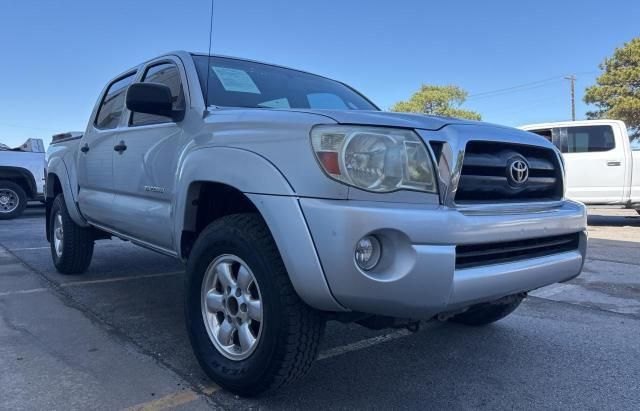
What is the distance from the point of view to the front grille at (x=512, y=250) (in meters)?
2.20

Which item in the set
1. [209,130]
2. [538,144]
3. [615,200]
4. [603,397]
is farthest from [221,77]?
[615,200]

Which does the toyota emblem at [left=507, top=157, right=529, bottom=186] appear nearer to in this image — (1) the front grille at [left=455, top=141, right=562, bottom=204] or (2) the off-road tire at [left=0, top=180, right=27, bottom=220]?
(1) the front grille at [left=455, top=141, right=562, bottom=204]

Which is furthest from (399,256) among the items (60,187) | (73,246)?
(60,187)

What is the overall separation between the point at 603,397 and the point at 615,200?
8760mm

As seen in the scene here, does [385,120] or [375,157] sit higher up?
[385,120]

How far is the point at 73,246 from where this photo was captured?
5074mm

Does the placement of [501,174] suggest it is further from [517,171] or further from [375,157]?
[375,157]

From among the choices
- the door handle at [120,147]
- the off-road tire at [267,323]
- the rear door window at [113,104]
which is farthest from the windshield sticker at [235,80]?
the rear door window at [113,104]

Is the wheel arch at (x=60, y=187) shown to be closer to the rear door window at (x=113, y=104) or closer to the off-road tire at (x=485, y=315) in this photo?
the rear door window at (x=113, y=104)

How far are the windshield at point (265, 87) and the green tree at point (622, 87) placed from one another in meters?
25.3

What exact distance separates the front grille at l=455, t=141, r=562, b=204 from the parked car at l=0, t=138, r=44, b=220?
11840 millimetres

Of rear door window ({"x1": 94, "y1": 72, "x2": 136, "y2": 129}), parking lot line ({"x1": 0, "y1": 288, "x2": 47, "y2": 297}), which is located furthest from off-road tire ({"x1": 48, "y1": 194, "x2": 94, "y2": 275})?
rear door window ({"x1": 94, "y1": 72, "x2": 136, "y2": 129})

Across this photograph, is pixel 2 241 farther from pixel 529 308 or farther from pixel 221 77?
pixel 529 308

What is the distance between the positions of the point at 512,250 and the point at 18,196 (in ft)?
40.1
